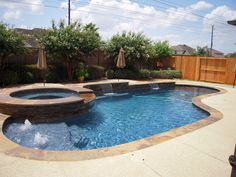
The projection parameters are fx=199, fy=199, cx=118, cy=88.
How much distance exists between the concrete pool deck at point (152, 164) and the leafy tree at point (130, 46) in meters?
11.2

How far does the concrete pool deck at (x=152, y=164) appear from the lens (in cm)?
299

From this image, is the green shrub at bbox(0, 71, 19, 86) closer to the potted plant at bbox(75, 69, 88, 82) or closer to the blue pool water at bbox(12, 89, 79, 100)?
the blue pool water at bbox(12, 89, 79, 100)

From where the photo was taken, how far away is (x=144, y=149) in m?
3.85

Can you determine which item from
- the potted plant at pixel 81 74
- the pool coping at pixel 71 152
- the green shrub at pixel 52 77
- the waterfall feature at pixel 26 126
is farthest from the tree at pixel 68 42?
the pool coping at pixel 71 152

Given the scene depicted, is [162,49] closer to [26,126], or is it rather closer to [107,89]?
[107,89]

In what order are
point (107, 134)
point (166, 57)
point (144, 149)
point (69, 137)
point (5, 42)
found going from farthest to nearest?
point (166, 57), point (5, 42), point (107, 134), point (69, 137), point (144, 149)

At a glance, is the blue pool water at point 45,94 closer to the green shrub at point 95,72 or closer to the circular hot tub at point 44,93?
the circular hot tub at point 44,93

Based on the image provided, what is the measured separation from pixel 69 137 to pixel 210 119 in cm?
412

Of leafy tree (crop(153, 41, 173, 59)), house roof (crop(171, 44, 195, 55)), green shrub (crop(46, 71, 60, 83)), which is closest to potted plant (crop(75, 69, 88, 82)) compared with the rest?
green shrub (crop(46, 71, 60, 83))

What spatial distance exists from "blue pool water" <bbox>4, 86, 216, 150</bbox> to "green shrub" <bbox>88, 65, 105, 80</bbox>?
14.3ft

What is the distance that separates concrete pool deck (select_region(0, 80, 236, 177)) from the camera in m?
2.99

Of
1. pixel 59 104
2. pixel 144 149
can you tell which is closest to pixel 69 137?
pixel 59 104

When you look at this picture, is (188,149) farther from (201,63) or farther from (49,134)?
(201,63)

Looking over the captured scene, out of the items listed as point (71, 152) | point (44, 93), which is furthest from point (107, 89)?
point (71, 152)
